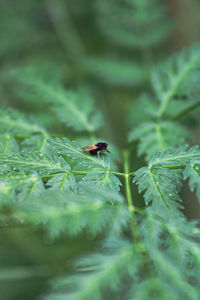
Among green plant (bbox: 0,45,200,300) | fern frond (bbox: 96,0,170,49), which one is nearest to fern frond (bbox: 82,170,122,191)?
green plant (bbox: 0,45,200,300)

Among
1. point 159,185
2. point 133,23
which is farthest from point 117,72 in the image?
point 159,185

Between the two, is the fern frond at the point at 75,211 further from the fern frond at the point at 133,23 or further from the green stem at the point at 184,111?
the fern frond at the point at 133,23

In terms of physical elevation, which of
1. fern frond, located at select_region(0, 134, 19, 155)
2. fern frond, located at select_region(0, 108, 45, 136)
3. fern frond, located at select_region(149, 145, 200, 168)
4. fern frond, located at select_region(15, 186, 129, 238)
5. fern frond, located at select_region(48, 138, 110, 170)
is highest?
fern frond, located at select_region(0, 108, 45, 136)

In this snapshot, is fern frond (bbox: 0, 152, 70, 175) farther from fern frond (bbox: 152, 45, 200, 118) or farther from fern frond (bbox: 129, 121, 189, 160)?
fern frond (bbox: 152, 45, 200, 118)

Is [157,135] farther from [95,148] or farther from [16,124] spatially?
[16,124]

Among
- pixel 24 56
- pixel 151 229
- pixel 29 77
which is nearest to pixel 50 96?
pixel 29 77

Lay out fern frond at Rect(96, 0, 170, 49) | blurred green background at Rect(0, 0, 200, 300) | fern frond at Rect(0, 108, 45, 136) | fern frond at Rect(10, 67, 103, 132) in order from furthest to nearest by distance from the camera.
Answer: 1. fern frond at Rect(96, 0, 170, 49)
2. blurred green background at Rect(0, 0, 200, 300)
3. fern frond at Rect(10, 67, 103, 132)
4. fern frond at Rect(0, 108, 45, 136)
